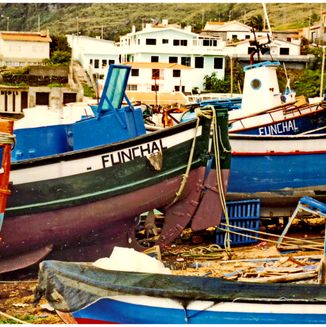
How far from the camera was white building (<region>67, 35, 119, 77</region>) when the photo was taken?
45.1m

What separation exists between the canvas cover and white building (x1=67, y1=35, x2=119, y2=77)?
37080 mm

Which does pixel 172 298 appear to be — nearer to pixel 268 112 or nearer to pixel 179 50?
pixel 268 112

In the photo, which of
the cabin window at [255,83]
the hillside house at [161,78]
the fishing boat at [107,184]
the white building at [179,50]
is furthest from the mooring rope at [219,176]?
the white building at [179,50]

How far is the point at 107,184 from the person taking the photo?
9570 millimetres

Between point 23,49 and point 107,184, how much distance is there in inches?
1595

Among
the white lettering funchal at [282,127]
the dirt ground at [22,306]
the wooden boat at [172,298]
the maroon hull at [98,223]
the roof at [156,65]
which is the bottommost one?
the dirt ground at [22,306]

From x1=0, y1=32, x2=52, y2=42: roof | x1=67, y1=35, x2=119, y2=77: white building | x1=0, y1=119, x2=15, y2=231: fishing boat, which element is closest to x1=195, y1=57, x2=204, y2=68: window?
x1=67, y1=35, x2=119, y2=77: white building

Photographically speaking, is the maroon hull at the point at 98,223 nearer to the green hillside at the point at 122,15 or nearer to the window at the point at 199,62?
the window at the point at 199,62

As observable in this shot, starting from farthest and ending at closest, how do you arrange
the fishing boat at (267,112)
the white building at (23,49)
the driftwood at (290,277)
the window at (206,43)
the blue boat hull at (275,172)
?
the white building at (23,49) → the window at (206,43) → the fishing boat at (267,112) → the blue boat hull at (275,172) → the driftwood at (290,277)

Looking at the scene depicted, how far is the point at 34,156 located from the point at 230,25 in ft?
170

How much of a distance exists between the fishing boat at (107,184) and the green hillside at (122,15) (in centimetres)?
7256

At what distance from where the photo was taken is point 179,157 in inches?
391

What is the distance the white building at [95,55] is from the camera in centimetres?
4509

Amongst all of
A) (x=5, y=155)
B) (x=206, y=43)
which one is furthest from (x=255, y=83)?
(x=206, y=43)
